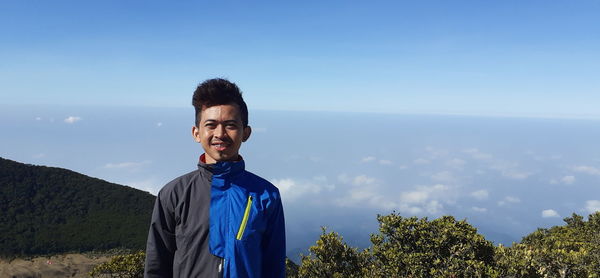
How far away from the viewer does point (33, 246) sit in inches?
2174

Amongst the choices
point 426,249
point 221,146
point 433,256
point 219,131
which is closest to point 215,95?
point 219,131

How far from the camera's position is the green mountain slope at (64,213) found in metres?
57.6

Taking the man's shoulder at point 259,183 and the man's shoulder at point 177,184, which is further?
the man's shoulder at point 259,183

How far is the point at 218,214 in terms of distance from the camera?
10.7 feet

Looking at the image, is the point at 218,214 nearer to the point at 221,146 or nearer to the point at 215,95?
the point at 221,146

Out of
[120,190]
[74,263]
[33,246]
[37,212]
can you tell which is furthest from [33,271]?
[120,190]

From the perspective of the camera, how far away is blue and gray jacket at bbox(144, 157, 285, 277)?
3.17 m

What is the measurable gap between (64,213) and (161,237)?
270 feet

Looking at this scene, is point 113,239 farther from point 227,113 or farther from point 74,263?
point 227,113

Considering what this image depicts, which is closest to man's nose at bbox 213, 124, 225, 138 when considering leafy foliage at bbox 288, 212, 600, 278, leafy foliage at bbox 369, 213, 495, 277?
leafy foliage at bbox 288, 212, 600, 278

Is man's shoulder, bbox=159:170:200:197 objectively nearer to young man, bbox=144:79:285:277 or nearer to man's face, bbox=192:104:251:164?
young man, bbox=144:79:285:277

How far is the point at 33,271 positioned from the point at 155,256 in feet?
158

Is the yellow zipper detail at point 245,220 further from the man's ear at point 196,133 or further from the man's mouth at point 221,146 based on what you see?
the man's ear at point 196,133

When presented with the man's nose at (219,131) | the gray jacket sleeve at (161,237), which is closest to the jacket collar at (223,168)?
the man's nose at (219,131)
